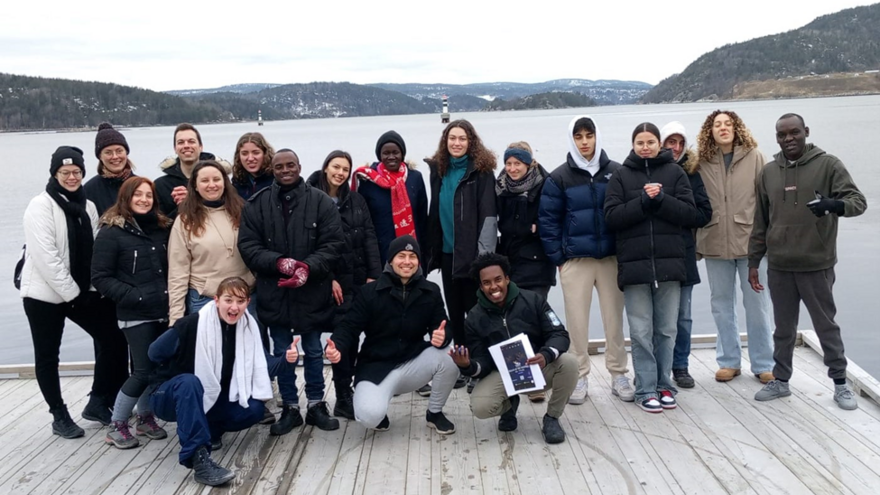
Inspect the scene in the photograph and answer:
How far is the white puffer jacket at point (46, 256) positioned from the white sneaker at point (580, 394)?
3.03 m

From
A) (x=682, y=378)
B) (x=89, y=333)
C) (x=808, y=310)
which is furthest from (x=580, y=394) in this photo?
(x=89, y=333)

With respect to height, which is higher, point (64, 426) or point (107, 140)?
point (107, 140)

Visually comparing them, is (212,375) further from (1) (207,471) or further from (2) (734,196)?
(2) (734,196)

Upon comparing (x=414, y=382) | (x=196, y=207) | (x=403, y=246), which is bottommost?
(x=414, y=382)

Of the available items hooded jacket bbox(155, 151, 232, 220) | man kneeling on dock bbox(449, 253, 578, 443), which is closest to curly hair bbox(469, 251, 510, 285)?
man kneeling on dock bbox(449, 253, 578, 443)

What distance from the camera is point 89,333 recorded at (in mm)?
4461

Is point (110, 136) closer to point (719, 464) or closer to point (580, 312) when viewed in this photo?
point (580, 312)

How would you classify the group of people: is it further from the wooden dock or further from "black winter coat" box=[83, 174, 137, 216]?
A: the wooden dock

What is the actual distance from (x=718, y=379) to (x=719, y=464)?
1.31 metres

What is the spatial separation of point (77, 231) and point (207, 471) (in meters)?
1.64

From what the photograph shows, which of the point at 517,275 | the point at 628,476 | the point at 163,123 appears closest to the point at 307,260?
the point at 517,275

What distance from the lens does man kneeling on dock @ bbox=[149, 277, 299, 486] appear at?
12.3 ft

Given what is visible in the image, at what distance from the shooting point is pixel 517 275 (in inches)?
186

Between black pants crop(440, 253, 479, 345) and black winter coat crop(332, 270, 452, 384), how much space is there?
0.47 meters
